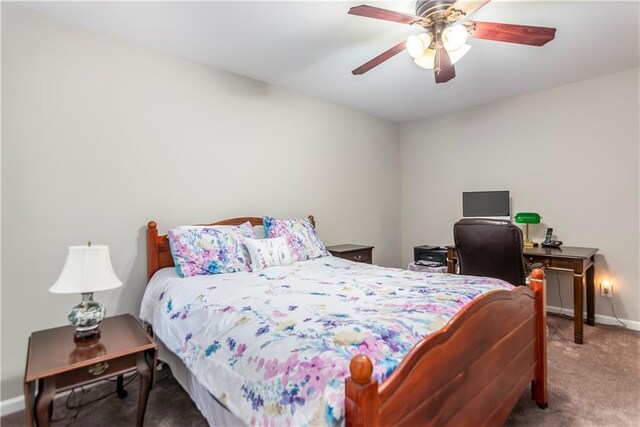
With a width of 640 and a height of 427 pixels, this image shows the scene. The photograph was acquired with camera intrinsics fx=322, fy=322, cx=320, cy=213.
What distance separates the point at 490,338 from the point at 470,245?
50.6 inches

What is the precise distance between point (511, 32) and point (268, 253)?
85.3 inches

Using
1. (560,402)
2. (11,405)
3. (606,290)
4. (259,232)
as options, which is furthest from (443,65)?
(11,405)

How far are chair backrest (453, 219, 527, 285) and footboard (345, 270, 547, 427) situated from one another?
0.49 m

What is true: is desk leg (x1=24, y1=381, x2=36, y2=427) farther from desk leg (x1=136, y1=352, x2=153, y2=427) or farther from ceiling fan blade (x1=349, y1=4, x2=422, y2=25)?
ceiling fan blade (x1=349, y1=4, x2=422, y2=25)

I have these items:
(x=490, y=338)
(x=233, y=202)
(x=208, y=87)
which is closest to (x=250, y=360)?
(x=490, y=338)

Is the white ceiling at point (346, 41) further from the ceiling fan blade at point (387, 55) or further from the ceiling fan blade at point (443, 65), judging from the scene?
the ceiling fan blade at point (443, 65)

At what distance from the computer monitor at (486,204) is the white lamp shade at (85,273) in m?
3.62

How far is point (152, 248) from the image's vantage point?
8.21 feet

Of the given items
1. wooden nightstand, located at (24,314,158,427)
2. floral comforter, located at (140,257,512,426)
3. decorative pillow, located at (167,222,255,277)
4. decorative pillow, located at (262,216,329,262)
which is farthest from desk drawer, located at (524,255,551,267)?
wooden nightstand, located at (24,314,158,427)

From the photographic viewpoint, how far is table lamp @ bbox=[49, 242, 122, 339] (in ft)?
5.38

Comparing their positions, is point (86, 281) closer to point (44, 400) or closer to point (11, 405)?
point (44, 400)

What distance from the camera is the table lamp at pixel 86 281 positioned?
5.38 ft

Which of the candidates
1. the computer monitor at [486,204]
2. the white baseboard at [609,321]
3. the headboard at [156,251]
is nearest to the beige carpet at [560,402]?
the white baseboard at [609,321]

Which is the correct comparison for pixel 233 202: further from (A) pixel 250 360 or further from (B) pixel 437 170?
(B) pixel 437 170
